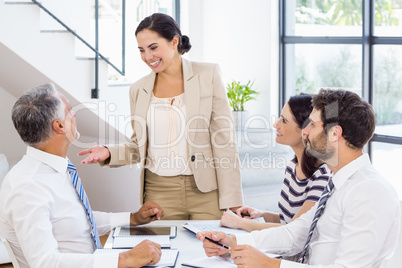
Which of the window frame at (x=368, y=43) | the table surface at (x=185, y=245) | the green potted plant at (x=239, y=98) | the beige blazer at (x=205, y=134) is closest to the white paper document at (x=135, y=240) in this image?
the table surface at (x=185, y=245)

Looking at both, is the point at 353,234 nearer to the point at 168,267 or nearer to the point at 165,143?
the point at 168,267

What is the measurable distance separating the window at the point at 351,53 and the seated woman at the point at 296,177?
220cm

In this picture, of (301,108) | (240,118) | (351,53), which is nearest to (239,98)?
(240,118)

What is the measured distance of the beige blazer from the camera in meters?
2.98

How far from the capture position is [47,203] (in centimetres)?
205

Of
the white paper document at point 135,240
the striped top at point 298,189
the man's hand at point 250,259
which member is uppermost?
the striped top at point 298,189

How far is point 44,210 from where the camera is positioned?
202 centimetres

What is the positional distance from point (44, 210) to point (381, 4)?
11.6 feet

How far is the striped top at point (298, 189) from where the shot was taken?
2.43 m

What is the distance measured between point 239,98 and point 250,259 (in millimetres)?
3598

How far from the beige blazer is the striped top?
382mm

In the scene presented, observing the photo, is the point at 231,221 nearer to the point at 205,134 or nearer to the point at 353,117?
the point at 205,134

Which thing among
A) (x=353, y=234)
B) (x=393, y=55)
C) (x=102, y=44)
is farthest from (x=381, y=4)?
(x=353, y=234)

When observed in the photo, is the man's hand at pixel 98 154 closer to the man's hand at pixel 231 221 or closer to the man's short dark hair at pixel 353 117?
the man's hand at pixel 231 221
